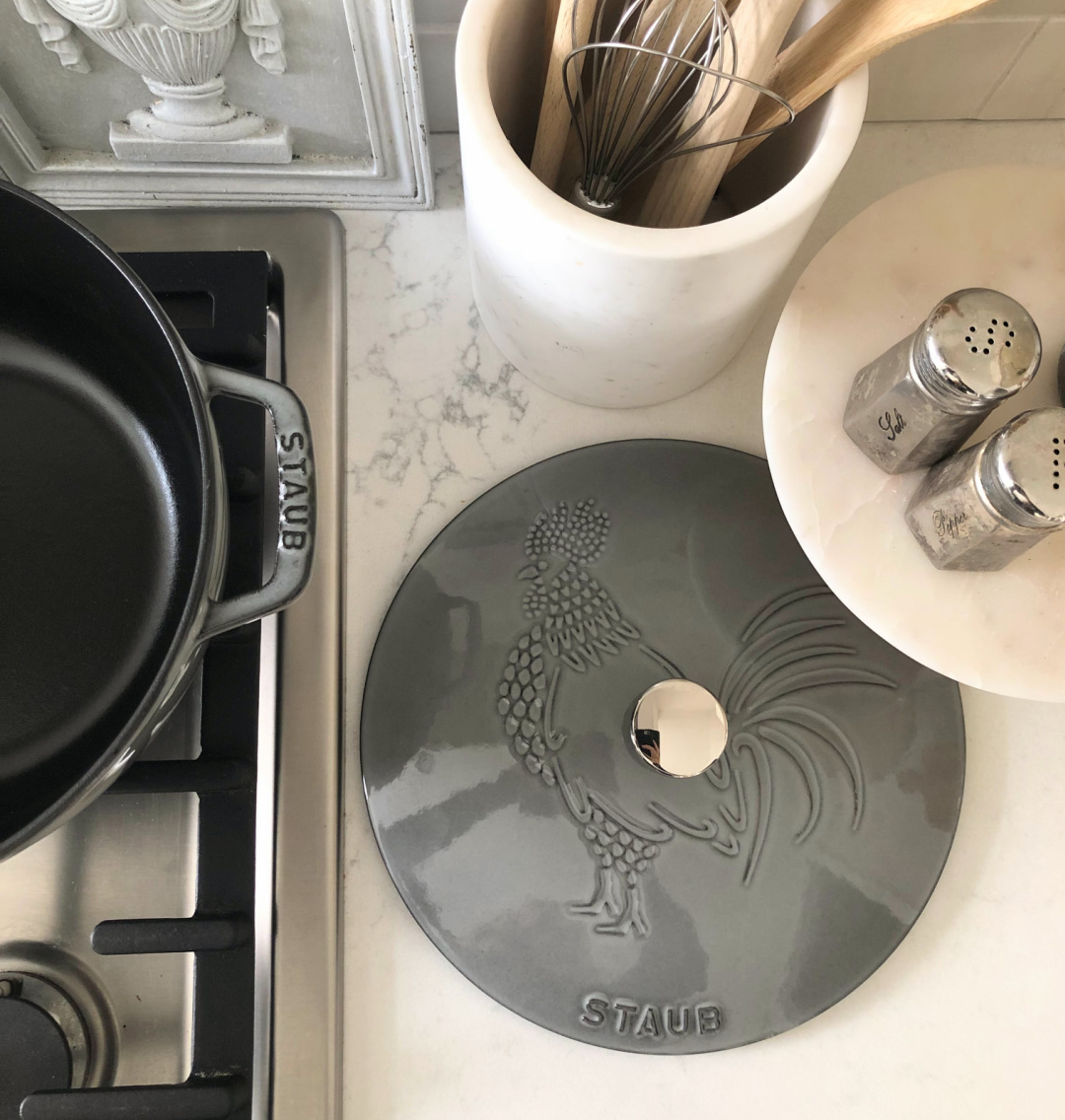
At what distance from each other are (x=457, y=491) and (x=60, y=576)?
208 millimetres

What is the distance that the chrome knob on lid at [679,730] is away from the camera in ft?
1.29

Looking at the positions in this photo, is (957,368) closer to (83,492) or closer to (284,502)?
(284,502)

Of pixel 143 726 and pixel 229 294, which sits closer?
pixel 143 726

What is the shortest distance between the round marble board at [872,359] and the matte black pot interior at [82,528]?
29 cm

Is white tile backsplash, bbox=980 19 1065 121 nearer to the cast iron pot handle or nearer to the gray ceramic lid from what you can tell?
the gray ceramic lid

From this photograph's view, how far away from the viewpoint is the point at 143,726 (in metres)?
0.29

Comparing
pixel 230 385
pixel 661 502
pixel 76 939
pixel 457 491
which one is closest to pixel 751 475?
pixel 661 502

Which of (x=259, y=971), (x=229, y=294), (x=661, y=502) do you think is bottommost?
(x=259, y=971)

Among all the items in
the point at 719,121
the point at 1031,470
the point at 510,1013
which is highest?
the point at 719,121

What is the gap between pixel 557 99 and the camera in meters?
0.33

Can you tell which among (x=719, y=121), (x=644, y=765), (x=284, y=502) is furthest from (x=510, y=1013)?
(x=719, y=121)

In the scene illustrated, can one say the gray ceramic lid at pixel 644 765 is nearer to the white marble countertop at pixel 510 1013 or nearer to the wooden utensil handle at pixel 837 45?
the white marble countertop at pixel 510 1013

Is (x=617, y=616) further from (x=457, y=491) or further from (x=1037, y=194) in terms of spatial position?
(x=1037, y=194)

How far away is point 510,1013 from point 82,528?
0.33m
